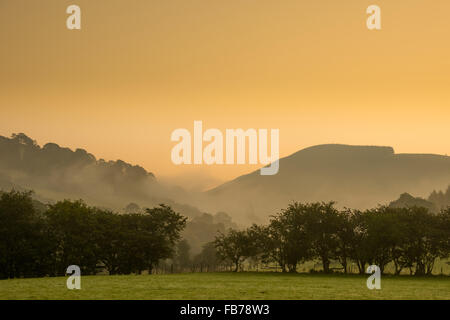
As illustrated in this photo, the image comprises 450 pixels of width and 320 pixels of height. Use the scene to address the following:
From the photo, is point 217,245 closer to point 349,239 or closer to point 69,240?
point 349,239

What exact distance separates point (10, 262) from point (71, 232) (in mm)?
11843

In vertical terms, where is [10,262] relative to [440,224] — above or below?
below

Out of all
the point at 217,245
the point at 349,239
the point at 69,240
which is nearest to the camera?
the point at 69,240

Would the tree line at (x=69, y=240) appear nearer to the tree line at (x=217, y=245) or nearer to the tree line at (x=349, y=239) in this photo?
the tree line at (x=217, y=245)

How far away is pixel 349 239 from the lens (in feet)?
312

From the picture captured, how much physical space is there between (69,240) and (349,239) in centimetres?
5486

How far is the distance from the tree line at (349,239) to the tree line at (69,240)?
59.6ft

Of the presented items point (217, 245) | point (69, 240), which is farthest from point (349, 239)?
point (69, 240)

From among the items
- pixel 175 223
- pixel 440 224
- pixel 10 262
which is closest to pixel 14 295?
pixel 10 262

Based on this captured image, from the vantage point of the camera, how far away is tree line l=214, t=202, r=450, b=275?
89.4m
